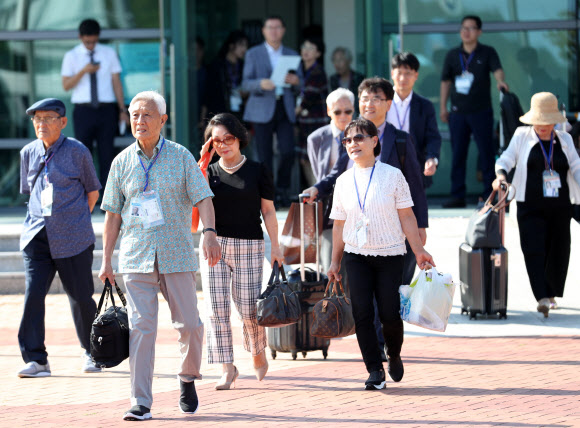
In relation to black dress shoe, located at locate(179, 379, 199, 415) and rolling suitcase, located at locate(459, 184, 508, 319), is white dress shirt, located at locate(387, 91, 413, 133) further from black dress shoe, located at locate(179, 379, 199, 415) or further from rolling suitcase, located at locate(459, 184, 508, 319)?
A: black dress shoe, located at locate(179, 379, 199, 415)

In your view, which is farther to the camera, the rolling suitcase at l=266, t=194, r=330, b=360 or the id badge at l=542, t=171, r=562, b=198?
the id badge at l=542, t=171, r=562, b=198

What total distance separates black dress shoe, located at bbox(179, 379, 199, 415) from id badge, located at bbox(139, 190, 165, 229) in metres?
0.98

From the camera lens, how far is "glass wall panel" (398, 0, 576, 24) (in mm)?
15062

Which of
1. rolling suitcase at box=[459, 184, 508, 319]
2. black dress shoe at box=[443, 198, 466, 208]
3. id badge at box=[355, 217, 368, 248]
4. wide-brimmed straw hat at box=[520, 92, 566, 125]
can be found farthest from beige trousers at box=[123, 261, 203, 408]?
black dress shoe at box=[443, 198, 466, 208]

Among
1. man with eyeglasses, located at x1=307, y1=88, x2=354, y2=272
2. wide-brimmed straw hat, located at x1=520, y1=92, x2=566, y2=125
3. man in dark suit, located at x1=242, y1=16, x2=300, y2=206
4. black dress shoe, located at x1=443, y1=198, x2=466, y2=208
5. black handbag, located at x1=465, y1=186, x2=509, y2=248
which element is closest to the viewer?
man with eyeglasses, located at x1=307, y1=88, x2=354, y2=272

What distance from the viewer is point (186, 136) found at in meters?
14.1

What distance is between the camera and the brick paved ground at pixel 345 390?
21.8 ft

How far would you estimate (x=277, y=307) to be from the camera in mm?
7289

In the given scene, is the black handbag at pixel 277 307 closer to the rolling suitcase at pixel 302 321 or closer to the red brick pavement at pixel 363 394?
the red brick pavement at pixel 363 394

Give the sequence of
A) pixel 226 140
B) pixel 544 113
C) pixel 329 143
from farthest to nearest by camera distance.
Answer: pixel 544 113
pixel 329 143
pixel 226 140

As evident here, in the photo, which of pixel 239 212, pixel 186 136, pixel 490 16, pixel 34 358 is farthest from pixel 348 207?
pixel 490 16

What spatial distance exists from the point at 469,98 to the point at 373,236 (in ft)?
22.2

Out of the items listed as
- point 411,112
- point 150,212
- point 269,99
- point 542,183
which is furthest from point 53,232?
point 269,99

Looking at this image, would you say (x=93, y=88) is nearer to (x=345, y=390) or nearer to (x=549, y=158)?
(x=549, y=158)
